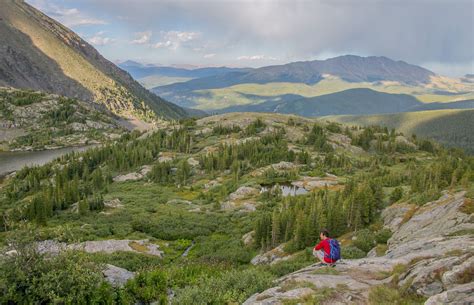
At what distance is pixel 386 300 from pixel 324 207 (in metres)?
49.4

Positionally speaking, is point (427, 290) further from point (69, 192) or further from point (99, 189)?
point (99, 189)

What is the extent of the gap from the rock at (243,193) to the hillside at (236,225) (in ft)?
2.57

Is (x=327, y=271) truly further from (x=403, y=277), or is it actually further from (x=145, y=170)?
(x=145, y=170)

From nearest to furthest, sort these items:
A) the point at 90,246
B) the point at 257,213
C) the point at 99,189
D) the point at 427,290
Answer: the point at 427,290, the point at 90,246, the point at 257,213, the point at 99,189

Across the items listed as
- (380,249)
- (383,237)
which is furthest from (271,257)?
(380,249)

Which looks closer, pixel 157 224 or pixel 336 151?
pixel 157 224

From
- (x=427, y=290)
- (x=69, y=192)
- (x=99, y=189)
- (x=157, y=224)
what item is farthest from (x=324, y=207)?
(x=99, y=189)

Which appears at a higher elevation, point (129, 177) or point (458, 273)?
point (458, 273)

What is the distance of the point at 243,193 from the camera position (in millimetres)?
114125

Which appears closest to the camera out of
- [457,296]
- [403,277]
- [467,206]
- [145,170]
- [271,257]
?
[457,296]

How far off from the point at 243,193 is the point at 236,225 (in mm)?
31156

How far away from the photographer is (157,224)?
83.3m

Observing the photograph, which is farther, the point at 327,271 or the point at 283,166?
the point at 283,166

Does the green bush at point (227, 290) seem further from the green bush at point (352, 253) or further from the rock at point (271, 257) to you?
the rock at point (271, 257)
